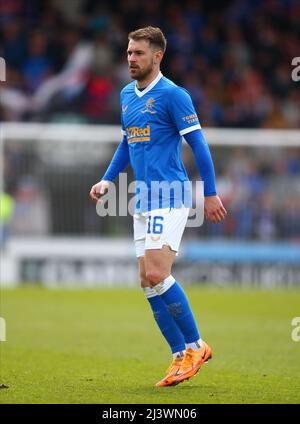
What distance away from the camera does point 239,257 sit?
59.9 ft

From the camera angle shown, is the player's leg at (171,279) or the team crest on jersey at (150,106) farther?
the team crest on jersey at (150,106)

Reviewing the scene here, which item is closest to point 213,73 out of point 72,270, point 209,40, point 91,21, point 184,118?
point 209,40

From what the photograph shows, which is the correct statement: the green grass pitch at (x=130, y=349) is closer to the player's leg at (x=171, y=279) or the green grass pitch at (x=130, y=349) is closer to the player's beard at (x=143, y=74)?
the player's leg at (x=171, y=279)

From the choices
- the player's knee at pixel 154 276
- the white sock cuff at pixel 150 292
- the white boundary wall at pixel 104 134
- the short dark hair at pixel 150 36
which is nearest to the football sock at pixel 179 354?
the white sock cuff at pixel 150 292

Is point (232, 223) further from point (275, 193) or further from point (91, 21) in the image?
point (91, 21)

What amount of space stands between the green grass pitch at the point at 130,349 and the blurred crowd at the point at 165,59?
505cm

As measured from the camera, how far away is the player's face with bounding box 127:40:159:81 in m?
7.09

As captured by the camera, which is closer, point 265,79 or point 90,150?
point 90,150

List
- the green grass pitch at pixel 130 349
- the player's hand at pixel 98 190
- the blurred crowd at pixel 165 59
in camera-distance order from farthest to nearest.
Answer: the blurred crowd at pixel 165 59
the player's hand at pixel 98 190
the green grass pitch at pixel 130 349

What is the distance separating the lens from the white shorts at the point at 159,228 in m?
6.96

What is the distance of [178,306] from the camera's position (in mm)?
7059

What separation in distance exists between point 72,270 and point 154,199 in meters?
11.0

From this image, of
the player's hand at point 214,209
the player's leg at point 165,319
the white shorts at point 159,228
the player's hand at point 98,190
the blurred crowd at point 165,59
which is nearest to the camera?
the player's hand at point 214,209

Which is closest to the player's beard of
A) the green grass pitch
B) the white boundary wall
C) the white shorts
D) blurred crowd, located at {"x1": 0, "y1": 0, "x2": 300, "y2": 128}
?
the white shorts
